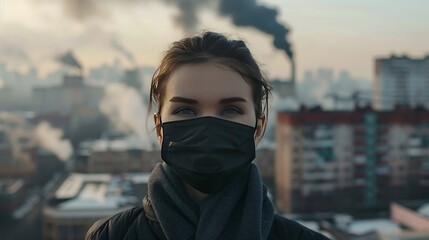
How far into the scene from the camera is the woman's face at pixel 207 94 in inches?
15.4

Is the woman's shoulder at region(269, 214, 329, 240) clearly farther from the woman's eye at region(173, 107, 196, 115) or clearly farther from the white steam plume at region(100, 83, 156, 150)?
the white steam plume at region(100, 83, 156, 150)

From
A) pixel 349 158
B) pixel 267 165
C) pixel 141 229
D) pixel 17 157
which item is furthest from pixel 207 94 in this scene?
pixel 17 157

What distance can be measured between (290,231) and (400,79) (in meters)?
16.4

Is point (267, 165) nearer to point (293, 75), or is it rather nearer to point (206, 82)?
point (293, 75)

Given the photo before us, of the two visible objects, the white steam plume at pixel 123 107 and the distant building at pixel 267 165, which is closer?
the distant building at pixel 267 165

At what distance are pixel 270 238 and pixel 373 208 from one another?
29.7 ft

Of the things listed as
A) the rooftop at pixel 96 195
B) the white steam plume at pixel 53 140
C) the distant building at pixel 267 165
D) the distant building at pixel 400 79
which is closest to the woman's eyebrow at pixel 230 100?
the rooftop at pixel 96 195

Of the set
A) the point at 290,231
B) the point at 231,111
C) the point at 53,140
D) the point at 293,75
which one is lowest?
the point at 53,140

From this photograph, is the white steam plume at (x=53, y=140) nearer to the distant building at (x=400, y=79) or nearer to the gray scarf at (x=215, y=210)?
the distant building at (x=400, y=79)

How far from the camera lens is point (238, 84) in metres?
0.40

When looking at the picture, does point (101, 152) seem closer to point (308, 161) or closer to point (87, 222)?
point (87, 222)

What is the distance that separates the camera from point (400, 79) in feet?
51.4

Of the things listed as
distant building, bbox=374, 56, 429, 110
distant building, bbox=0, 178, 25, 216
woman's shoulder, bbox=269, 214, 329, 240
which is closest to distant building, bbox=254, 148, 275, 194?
distant building, bbox=0, 178, 25, 216

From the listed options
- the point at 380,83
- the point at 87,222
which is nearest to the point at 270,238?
the point at 87,222
